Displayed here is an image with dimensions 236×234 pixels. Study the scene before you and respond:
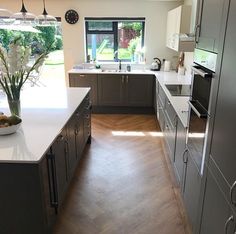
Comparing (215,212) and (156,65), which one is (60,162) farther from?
(156,65)

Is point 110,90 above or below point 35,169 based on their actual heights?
below

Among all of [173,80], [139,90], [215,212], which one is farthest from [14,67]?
[139,90]

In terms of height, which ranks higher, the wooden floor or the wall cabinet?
the wall cabinet

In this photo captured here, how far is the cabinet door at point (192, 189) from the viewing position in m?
1.91

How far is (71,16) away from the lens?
526cm

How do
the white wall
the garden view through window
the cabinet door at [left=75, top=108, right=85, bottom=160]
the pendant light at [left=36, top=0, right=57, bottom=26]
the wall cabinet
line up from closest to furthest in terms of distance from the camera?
the cabinet door at [left=75, top=108, right=85, bottom=160] < the pendant light at [left=36, top=0, right=57, bottom=26] < the wall cabinet < the white wall < the garden view through window

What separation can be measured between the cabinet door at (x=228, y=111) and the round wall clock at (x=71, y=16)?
→ 4.59 meters

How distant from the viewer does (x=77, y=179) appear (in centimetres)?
293

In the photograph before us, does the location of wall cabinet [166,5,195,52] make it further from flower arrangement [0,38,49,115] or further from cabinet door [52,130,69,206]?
cabinet door [52,130,69,206]

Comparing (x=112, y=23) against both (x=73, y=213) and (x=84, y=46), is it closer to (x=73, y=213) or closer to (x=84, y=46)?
(x=84, y=46)

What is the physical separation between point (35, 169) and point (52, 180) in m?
0.33

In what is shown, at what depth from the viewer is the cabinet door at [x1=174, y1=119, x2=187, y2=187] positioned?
238cm

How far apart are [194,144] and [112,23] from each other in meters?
4.19

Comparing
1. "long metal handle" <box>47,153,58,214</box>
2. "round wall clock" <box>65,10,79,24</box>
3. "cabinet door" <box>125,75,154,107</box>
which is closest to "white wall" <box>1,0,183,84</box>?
"round wall clock" <box>65,10,79,24</box>
